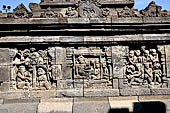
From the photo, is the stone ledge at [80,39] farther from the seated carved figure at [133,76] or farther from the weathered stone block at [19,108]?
the weathered stone block at [19,108]

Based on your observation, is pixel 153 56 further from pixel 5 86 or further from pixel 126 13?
pixel 5 86

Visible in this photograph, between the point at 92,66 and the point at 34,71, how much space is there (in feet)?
5.02

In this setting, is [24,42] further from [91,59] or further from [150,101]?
[150,101]

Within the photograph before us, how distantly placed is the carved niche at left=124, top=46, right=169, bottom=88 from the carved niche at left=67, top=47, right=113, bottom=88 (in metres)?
0.51

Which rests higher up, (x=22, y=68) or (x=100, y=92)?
(x=22, y=68)

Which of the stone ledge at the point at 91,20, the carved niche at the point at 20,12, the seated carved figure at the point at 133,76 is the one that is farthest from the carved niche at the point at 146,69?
the carved niche at the point at 20,12

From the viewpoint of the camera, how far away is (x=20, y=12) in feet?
14.2

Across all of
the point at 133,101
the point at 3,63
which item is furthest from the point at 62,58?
the point at 133,101

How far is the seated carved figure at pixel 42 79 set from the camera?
167 inches

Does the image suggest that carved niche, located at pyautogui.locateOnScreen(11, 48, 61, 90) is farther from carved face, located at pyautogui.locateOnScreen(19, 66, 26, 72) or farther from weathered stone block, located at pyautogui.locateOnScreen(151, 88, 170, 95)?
weathered stone block, located at pyautogui.locateOnScreen(151, 88, 170, 95)

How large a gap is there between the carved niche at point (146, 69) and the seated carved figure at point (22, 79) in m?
2.56

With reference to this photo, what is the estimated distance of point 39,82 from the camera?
4.28 m

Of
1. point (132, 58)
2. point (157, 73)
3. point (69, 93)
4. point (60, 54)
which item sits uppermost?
point (60, 54)

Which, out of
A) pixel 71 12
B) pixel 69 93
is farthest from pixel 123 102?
pixel 71 12
